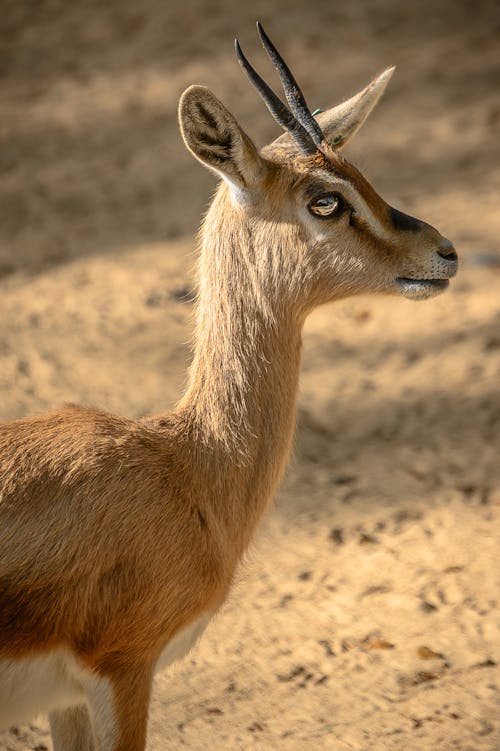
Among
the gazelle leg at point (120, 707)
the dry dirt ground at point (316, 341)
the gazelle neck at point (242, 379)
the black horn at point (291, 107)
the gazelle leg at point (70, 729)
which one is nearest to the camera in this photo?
the gazelle leg at point (120, 707)

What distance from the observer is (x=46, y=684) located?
13.7 ft

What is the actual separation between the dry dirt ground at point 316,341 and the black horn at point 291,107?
2.54 metres

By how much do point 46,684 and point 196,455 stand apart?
110 cm

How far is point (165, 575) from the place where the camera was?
4254 mm

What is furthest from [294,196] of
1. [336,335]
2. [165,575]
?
[336,335]

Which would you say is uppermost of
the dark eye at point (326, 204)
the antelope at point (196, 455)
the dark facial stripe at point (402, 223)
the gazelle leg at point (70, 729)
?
the dark eye at point (326, 204)

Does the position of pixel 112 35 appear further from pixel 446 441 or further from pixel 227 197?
pixel 227 197

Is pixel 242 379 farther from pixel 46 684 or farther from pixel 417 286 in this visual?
pixel 46 684

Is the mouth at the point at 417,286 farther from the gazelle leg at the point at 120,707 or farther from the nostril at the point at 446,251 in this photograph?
the gazelle leg at the point at 120,707

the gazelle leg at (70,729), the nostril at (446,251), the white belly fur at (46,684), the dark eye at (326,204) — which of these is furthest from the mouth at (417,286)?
the gazelle leg at (70,729)

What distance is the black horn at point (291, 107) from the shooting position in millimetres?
4395

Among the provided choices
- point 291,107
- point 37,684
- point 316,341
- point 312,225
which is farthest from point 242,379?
point 316,341

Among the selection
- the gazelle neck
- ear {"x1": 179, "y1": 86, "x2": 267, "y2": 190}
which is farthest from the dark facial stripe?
ear {"x1": 179, "y1": 86, "x2": 267, "y2": 190}

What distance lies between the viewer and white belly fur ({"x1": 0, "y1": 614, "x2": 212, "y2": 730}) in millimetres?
4098
